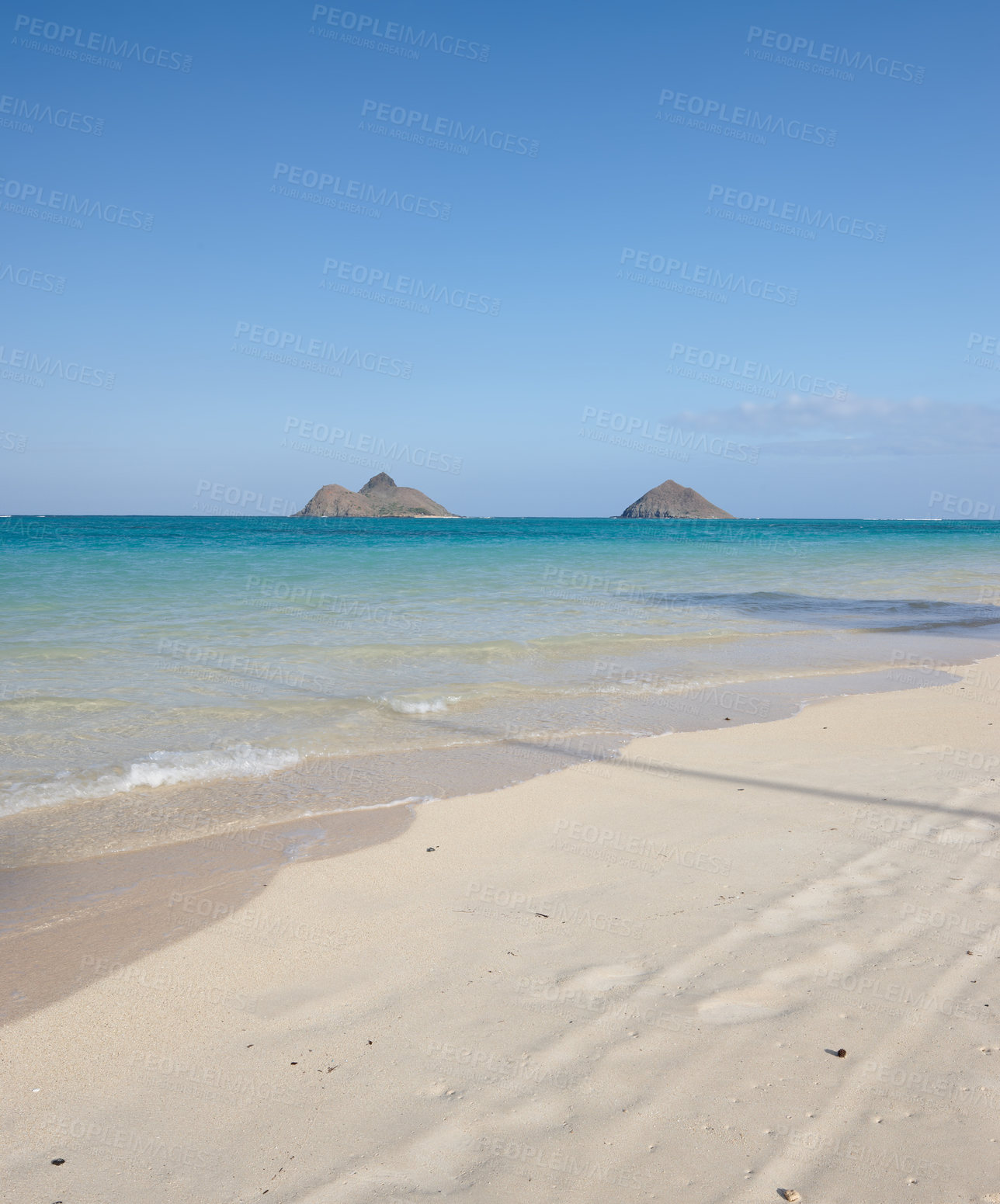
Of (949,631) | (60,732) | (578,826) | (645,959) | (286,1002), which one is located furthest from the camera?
(949,631)

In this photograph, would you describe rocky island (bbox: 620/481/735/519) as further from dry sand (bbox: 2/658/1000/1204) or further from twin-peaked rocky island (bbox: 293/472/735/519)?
dry sand (bbox: 2/658/1000/1204)

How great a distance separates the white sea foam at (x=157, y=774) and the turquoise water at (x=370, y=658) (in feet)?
0.06

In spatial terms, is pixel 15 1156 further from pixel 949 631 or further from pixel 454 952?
pixel 949 631

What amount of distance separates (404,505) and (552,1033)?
13676 cm

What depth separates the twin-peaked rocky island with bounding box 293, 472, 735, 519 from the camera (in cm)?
13038

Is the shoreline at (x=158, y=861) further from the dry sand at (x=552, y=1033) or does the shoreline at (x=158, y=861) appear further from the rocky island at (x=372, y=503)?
the rocky island at (x=372, y=503)

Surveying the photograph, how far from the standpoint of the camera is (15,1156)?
7.42 feet

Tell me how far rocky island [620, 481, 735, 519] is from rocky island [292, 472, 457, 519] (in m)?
42.8

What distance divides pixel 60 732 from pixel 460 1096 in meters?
5.80

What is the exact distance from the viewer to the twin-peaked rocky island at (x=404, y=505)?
13038 cm

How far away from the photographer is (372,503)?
134875 mm

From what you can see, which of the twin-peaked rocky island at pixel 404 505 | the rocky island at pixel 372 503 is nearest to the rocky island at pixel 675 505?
the twin-peaked rocky island at pixel 404 505

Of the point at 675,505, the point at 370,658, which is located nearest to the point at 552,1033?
the point at 370,658

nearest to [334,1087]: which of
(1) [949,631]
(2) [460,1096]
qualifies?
(2) [460,1096]
